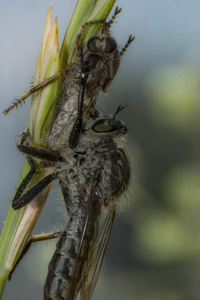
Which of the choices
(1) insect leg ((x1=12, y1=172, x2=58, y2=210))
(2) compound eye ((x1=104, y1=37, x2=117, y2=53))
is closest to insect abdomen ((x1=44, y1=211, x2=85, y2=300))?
(1) insect leg ((x1=12, y1=172, x2=58, y2=210))

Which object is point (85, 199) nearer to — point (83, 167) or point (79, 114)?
point (83, 167)

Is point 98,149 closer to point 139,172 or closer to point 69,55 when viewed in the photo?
point 69,55

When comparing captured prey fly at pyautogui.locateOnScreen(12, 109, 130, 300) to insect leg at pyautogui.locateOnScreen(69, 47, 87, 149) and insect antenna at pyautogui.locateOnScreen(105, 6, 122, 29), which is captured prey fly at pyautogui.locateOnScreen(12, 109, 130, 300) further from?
insect antenna at pyautogui.locateOnScreen(105, 6, 122, 29)

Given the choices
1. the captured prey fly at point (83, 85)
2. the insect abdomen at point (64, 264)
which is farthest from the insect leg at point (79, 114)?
the insect abdomen at point (64, 264)

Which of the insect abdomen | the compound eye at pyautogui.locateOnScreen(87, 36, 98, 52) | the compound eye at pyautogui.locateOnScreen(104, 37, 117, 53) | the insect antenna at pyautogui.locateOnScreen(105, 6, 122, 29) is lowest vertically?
the insect abdomen

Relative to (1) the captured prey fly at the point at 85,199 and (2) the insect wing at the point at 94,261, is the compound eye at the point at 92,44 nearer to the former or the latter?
(1) the captured prey fly at the point at 85,199

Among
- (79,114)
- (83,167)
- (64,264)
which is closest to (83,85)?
(79,114)
